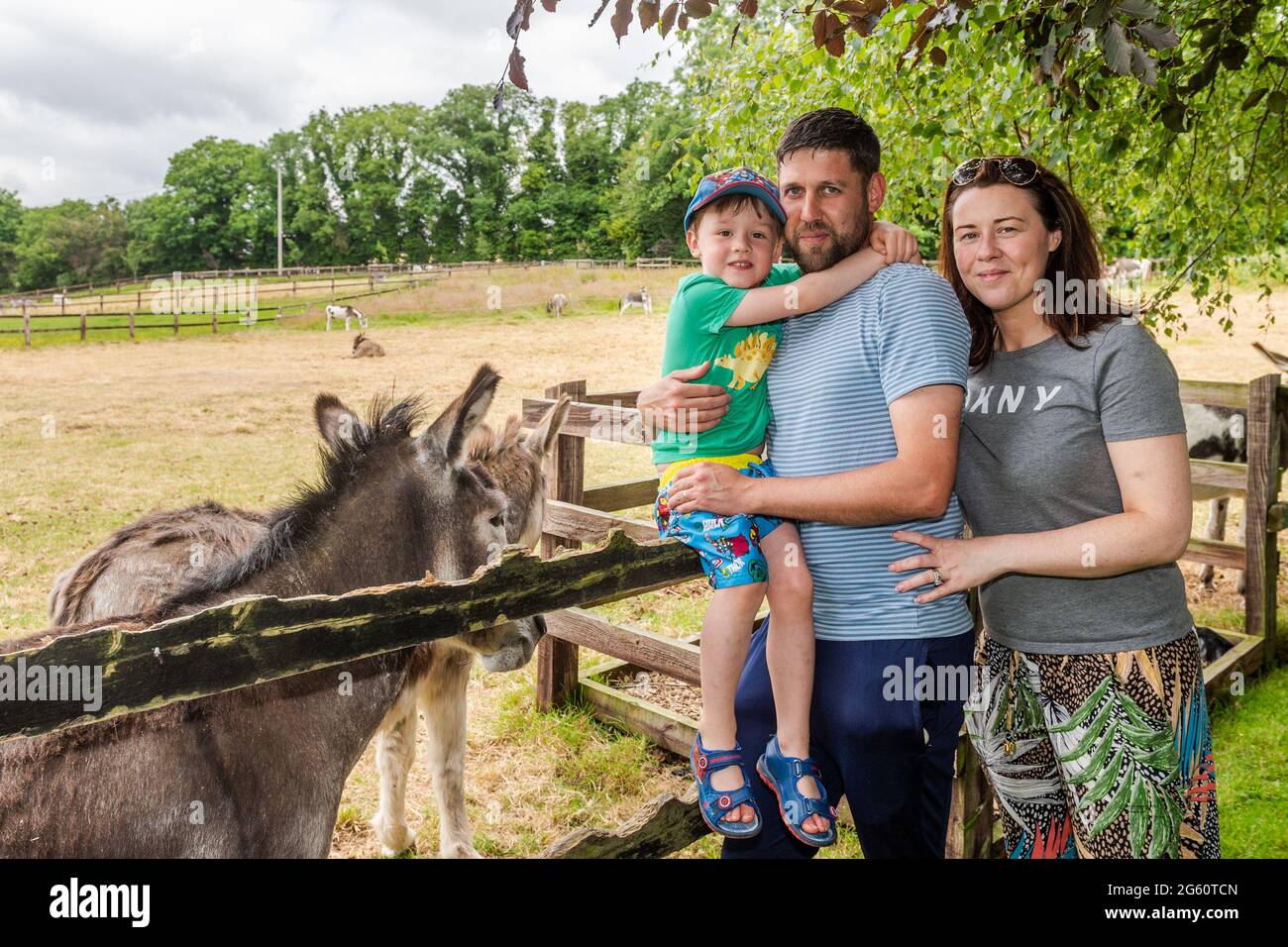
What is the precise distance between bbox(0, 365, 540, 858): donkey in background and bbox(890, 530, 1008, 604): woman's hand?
1706 millimetres

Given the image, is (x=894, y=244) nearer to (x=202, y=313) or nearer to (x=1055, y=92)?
(x=1055, y=92)

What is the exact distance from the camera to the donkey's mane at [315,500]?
2551 mm

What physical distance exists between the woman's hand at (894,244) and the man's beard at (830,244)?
0.04 meters

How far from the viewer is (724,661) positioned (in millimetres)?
2297

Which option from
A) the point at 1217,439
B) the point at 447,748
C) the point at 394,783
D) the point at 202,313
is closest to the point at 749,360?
the point at 447,748

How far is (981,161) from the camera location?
7.52 feet

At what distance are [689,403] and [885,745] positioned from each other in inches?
39.7

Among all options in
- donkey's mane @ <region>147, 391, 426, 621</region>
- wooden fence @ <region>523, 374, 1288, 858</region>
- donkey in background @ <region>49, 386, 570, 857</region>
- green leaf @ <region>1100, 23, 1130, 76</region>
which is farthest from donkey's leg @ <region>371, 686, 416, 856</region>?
green leaf @ <region>1100, 23, 1130, 76</region>

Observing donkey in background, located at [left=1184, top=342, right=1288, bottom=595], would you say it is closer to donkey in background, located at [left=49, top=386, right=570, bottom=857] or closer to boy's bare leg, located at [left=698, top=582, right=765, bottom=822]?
donkey in background, located at [left=49, top=386, right=570, bottom=857]

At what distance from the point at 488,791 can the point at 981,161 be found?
4409mm

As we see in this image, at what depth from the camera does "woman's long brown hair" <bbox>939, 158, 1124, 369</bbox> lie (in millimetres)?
2148
